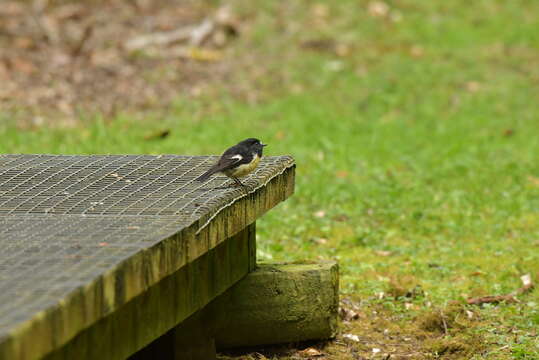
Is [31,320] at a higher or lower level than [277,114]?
higher

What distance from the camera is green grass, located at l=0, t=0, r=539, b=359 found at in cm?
682

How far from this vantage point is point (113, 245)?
3480 mm

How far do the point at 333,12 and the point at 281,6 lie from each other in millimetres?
834

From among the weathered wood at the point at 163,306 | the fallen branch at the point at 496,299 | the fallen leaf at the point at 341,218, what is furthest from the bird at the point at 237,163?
the fallen leaf at the point at 341,218

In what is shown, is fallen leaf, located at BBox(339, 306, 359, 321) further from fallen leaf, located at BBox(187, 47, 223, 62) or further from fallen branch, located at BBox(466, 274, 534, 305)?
fallen leaf, located at BBox(187, 47, 223, 62)

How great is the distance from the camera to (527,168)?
961cm

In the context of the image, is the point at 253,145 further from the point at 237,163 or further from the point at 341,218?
the point at 341,218

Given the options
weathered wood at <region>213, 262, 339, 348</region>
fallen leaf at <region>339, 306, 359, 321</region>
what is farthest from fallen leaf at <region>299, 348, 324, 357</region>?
fallen leaf at <region>339, 306, 359, 321</region>

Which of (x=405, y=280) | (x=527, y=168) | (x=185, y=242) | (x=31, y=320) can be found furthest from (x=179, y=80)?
(x=31, y=320)

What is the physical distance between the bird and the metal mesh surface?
5 cm

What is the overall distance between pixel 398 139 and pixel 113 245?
25.2ft

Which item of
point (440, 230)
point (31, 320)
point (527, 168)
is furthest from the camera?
point (527, 168)

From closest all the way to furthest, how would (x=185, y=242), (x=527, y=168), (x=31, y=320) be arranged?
(x=31, y=320)
(x=185, y=242)
(x=527, y=168)

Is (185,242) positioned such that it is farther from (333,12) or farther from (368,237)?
(333,12)
